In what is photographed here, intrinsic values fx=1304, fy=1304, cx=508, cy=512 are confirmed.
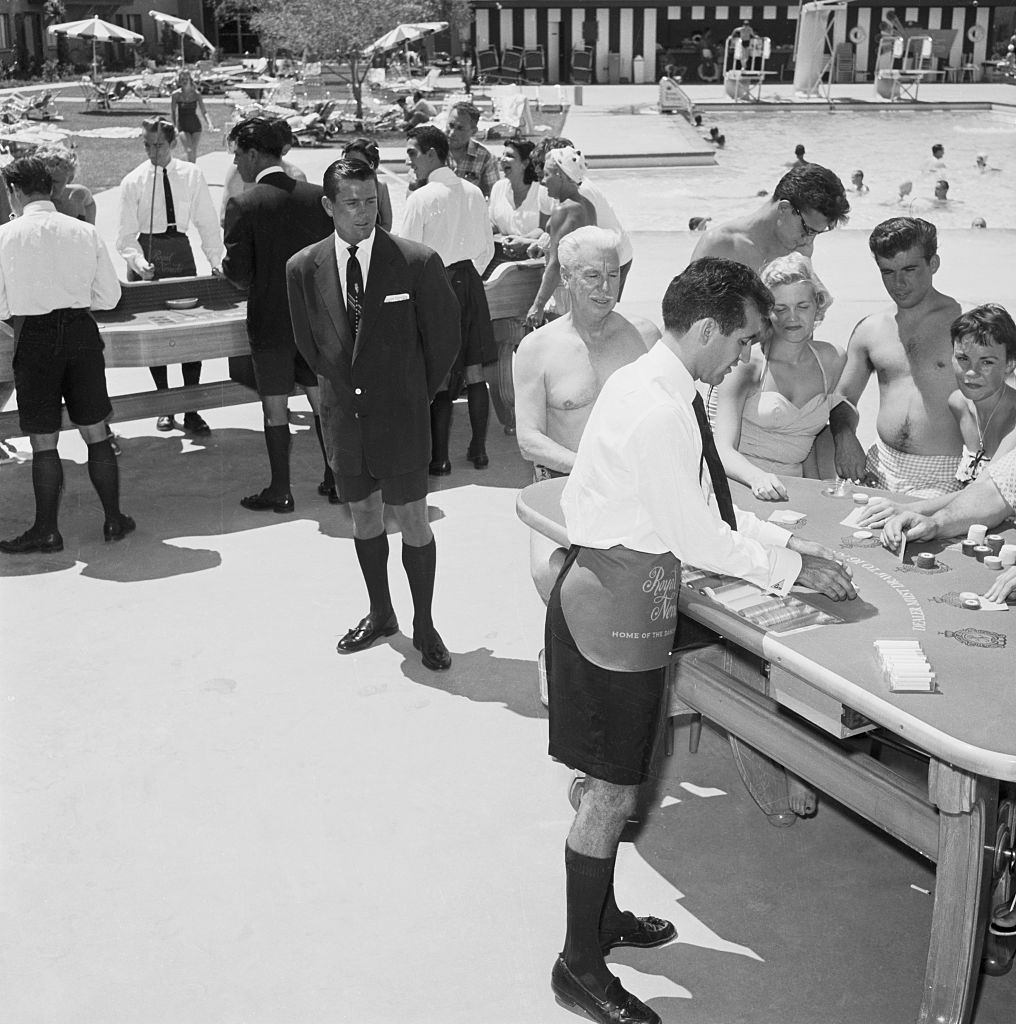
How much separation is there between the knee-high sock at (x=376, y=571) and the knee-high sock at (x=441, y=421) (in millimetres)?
1769

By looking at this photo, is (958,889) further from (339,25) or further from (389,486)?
(339,25)

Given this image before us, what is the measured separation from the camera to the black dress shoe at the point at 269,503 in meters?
6.09

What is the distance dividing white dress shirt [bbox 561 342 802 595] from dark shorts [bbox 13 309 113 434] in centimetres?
330

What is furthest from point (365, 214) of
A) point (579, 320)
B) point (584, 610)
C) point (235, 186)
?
point (235, 186)

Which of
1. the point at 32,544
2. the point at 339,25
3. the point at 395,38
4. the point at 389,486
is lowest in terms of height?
the point at 32,544

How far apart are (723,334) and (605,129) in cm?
2417

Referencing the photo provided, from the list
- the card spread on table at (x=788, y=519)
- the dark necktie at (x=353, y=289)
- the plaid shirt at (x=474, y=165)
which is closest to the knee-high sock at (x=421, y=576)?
the dark necktie at (x=353, y=289)

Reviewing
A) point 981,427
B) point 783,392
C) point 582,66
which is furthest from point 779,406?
point 582,66

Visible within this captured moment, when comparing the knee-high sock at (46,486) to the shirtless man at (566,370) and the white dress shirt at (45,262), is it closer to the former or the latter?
the white dress shirt at (45,262)

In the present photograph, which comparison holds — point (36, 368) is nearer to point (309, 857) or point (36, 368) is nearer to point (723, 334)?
point (309, 857)

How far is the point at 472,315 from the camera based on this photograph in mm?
6543

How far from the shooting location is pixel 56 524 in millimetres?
5656

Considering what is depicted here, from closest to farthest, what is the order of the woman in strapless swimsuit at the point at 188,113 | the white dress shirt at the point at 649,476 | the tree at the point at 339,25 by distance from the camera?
the white dress shirt at the point at 649,476, the woman in strapless swimsuit at the point at 188,113, the tree at the point at 339,25

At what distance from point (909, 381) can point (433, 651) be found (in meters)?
1.89
